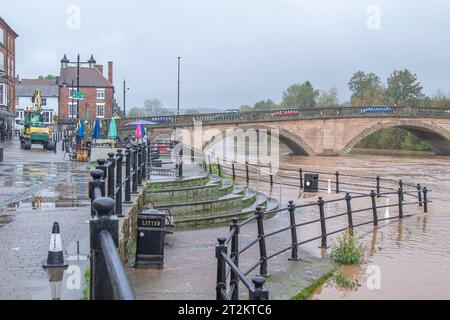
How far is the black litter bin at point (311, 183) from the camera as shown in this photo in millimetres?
23422

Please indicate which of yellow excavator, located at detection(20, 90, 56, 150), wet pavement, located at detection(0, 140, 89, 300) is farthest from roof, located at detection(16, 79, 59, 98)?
wet pavement, located at detection(0, 140, 89, 300)

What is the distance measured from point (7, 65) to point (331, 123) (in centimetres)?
3287

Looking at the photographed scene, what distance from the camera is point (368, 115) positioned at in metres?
64.8

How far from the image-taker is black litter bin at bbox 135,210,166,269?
29.3ft

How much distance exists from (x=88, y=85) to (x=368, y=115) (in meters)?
35.1

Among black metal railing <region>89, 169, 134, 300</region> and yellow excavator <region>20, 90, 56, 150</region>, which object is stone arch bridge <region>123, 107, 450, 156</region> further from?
black metal railing <region>89, 169, 134, 300</region>

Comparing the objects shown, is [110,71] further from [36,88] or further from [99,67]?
[36,88]

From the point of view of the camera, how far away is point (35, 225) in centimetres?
988

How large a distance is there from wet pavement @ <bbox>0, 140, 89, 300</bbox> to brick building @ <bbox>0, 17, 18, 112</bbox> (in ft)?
122

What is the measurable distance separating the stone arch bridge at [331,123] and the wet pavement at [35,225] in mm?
41800

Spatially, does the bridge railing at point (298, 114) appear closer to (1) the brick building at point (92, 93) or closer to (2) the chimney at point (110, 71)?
(1) the brick building at point (92, 93)

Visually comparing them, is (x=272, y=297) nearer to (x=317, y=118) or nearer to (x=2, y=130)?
(x=2, y=130)

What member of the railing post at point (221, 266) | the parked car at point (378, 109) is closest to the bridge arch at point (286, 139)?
the parked car at point (378, 109)

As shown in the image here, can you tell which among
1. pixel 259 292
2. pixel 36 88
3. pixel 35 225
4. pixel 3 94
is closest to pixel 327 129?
pixel 3 94
